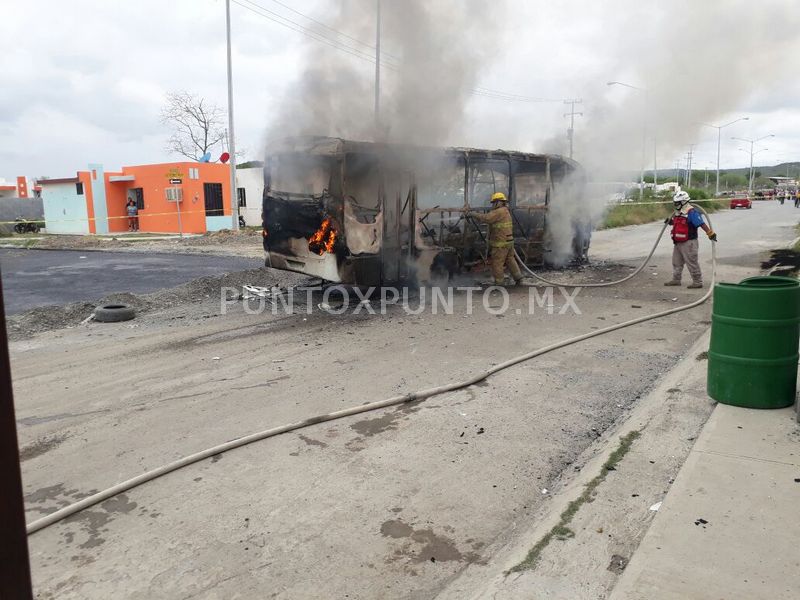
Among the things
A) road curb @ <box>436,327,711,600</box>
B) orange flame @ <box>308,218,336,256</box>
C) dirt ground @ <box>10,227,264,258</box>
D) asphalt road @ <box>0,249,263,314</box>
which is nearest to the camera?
road curb @ <box>436,327,711,600</box>

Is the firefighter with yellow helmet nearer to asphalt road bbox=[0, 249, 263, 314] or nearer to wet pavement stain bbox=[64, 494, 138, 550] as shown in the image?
asphalt road bbox=[0, 249, 263, 314]

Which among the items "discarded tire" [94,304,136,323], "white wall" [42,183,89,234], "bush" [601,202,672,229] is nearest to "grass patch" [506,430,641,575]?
"discarded tire" [94,304,136,323]

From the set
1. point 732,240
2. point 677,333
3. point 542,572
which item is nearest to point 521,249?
point 677,333

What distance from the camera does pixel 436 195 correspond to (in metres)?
9.54

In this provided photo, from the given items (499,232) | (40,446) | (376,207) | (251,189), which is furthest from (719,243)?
(251,189)

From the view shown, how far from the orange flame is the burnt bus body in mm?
14

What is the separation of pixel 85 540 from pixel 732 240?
2041cm

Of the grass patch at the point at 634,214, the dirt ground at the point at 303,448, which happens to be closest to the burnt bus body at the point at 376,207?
the dirt ground at the point at 303,448

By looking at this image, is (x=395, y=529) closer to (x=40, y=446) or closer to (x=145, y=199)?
(x=40, y=446)

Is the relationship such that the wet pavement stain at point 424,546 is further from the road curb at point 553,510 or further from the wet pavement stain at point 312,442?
the wet pavement stain at point 312,442

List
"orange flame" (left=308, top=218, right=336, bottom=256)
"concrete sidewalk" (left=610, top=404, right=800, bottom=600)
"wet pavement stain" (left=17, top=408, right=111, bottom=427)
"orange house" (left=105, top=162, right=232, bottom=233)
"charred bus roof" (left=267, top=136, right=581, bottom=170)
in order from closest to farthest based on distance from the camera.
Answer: "concrete sidewalk" (left=610, top=404, right=800, bottom=600), "wet pavement stain" (left=17, top=408, right=111, bottom=427), "charred bus roof" (left=267, top=136, right=581, bottom=170), "orange flame" (left=308, top=218, right=336, bottom=256), "orange house" (left=105, top=162, right=232, bottom=233)

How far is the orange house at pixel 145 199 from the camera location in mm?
27453

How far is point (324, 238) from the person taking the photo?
8.34 metres

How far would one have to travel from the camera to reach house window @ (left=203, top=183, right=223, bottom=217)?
92.0ft
